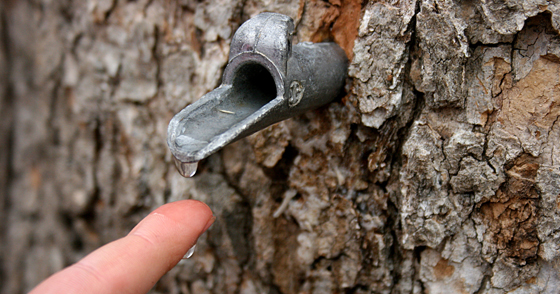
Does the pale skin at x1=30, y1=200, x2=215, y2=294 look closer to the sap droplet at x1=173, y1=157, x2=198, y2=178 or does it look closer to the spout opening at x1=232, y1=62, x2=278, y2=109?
the sap droplet at x1=173, y1=157, x2=198, y2=178

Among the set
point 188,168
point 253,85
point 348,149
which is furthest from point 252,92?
point 348,149

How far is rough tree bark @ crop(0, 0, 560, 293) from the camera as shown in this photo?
695mm

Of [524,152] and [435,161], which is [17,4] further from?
[524,152]

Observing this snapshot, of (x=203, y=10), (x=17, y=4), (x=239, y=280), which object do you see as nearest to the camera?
(x=203, y=10)

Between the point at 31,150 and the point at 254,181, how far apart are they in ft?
4.24

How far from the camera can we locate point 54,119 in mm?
1488

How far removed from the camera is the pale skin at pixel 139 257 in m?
0.56

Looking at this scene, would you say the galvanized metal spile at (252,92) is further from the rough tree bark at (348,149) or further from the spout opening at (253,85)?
the rough tree bark at (348,149)

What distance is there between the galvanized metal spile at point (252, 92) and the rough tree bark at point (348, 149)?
0.63ft

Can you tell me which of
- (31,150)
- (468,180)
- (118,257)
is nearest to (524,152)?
(468,180)

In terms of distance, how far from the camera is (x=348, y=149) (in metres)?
0.87

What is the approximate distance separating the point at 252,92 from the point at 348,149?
0.98 ft

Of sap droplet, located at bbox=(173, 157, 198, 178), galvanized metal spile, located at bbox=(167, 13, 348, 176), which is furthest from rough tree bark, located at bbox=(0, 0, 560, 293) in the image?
sap droplet, located at bbox=(173, 157, 198, 178)

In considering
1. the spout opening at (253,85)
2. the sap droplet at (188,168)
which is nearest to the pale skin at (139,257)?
the sap droplet at (188,168)
